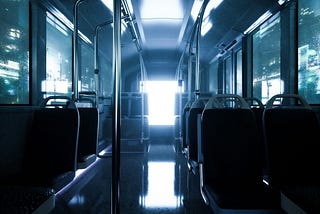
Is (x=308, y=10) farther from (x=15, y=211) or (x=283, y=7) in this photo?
(x=15, y=211)

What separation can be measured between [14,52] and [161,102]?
6022 millimetres

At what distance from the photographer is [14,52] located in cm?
238

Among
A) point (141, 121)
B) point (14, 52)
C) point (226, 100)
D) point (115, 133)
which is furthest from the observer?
point (141, 121)

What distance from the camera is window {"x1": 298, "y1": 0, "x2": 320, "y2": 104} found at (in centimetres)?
257


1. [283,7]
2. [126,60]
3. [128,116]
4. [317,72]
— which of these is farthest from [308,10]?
[126,60]

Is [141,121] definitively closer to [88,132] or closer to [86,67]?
[86,67]

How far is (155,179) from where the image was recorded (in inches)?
125

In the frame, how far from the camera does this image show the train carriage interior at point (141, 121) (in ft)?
4.77

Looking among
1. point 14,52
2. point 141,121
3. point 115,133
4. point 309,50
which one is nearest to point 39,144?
point 14,52

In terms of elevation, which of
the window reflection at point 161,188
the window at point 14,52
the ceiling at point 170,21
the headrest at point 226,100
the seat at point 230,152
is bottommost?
the window reflection at point 161,188

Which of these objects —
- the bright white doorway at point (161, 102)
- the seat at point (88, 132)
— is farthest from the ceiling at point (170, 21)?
the seat at point (88, 132)

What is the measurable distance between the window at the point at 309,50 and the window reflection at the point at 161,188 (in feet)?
6.28

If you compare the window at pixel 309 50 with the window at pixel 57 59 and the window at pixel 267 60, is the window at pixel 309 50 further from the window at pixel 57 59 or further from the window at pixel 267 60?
the window at pixel 57 59

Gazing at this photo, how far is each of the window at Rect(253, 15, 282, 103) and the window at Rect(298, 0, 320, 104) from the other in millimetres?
471
